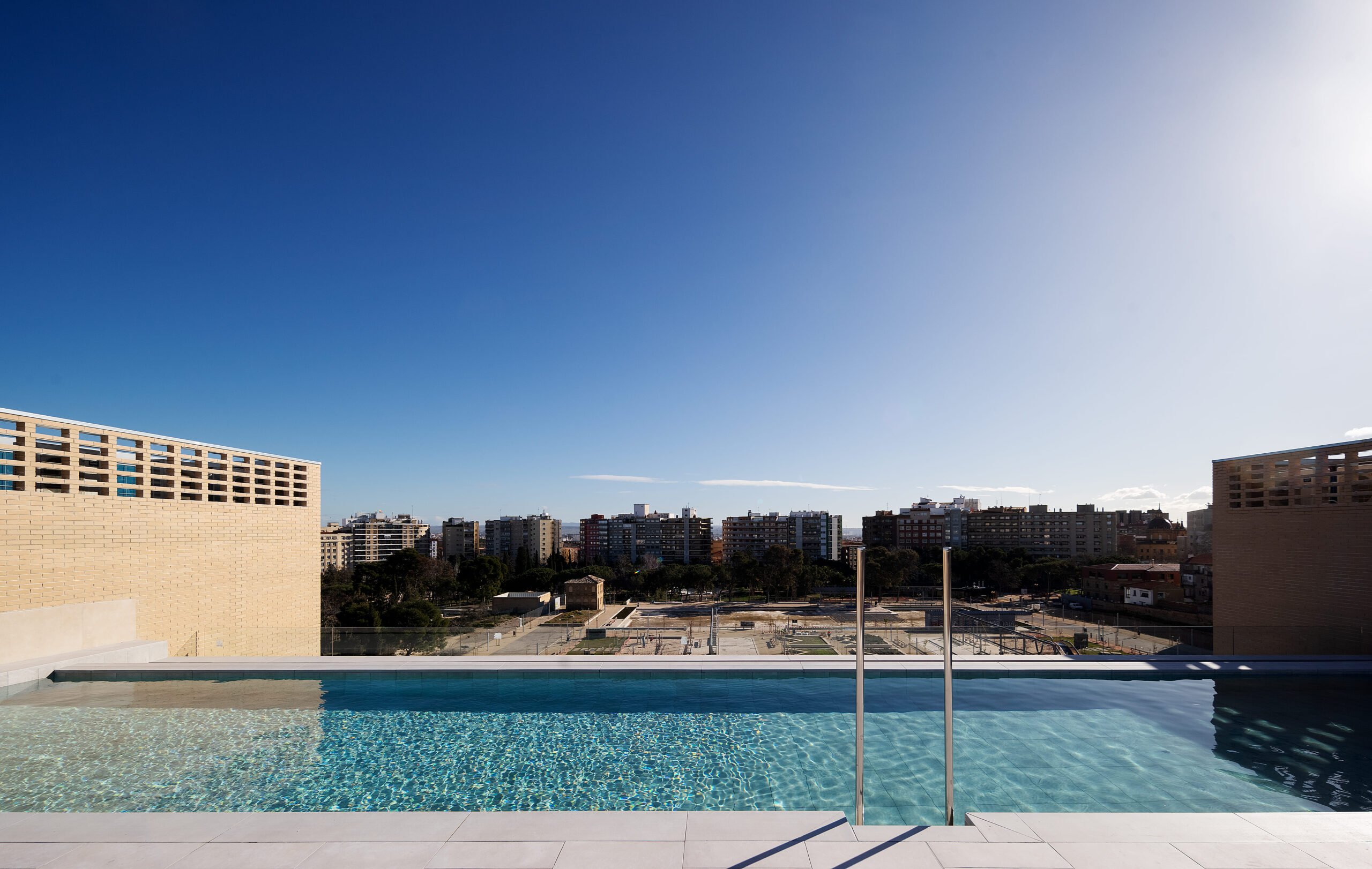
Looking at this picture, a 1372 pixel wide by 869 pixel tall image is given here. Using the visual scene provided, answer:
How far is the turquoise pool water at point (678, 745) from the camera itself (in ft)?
14.1

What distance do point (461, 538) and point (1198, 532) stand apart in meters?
101

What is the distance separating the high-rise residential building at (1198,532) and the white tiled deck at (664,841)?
7474 centimetres

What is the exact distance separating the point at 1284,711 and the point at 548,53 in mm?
12621

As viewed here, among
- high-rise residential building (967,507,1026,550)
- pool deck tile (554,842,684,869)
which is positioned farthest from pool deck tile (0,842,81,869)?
high-rise residential building (967,507,1026,550)

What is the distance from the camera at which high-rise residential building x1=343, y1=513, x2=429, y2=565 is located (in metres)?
99.3

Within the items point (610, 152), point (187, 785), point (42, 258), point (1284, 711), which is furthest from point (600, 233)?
point (1284, 711)

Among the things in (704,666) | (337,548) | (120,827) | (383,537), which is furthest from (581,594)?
(383,537)

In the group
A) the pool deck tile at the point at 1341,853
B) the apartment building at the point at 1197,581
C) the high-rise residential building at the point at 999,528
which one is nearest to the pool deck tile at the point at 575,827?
the pool deck tile at the point at 1341,853

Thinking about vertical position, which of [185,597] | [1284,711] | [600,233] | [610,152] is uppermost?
[610,152]

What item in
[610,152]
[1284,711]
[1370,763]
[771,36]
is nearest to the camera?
[1370,763]

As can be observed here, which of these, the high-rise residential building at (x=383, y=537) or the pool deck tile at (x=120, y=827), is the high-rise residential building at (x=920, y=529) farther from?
the pool deck tile at (x=120, y=827)

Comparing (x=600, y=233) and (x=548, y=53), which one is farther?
(x=600, y=233)

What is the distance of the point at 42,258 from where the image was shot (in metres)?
9.67

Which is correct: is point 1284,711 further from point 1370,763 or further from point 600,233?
point 600,233
